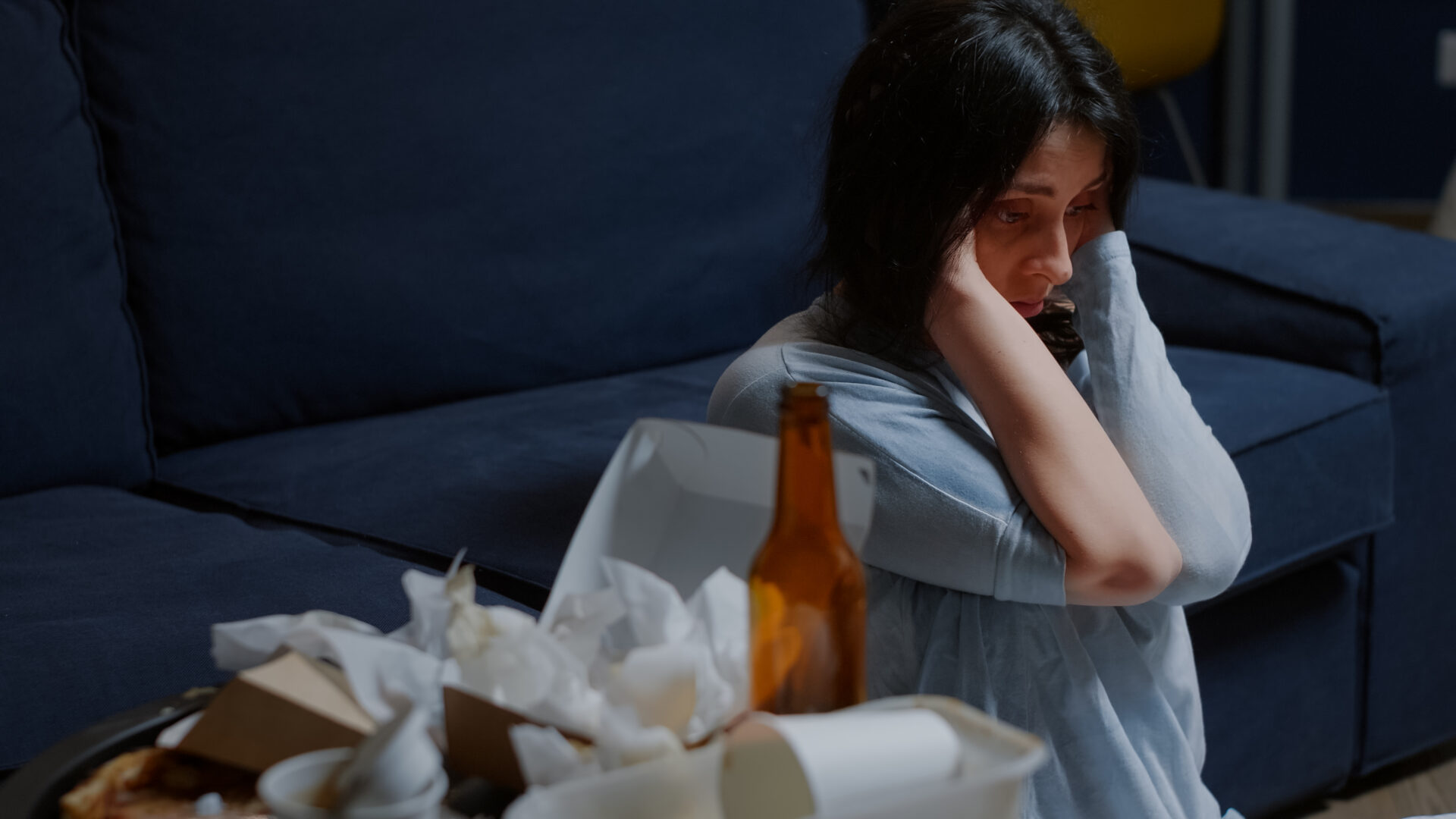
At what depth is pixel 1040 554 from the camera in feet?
2.87

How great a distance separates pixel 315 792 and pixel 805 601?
7.4 inches

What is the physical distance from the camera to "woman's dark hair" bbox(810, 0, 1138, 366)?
93 cm

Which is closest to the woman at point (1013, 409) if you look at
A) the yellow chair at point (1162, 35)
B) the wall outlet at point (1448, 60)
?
the yellow chair at point (1162, 35)

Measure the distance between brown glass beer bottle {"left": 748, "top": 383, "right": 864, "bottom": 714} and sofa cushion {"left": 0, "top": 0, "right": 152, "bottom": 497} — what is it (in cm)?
102

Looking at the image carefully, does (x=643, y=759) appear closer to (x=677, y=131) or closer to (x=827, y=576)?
(x=827, y=576)

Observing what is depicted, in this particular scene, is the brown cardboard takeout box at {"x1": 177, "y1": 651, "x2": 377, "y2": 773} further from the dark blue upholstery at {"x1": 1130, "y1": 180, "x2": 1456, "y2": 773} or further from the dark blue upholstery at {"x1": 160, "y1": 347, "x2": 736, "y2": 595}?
the dark blue upholstery at {"x1": 1130, "y1": 180, "x2": 1456, "y2": 773}

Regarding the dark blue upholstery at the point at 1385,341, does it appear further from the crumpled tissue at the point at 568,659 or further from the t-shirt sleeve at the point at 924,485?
the crumpled tissue at the point at 568,659

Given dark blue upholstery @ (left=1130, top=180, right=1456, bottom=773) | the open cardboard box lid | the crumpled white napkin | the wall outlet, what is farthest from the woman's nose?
the wall outlet

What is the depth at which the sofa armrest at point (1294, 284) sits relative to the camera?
1537mm

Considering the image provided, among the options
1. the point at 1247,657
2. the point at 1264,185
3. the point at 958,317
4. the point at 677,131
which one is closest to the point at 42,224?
the point at 677,131

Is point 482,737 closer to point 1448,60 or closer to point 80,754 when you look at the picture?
point 80,754

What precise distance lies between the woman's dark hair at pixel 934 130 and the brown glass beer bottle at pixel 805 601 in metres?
0.44

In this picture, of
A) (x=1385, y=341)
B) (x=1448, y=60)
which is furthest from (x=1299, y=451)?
(x=1448, y=60)

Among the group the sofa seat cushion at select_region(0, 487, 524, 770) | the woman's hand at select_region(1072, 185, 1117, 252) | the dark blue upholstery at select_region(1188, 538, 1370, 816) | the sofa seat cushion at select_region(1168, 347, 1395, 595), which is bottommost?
the dark blue upholstery at select_region(1188, 538, 1370, 816)
